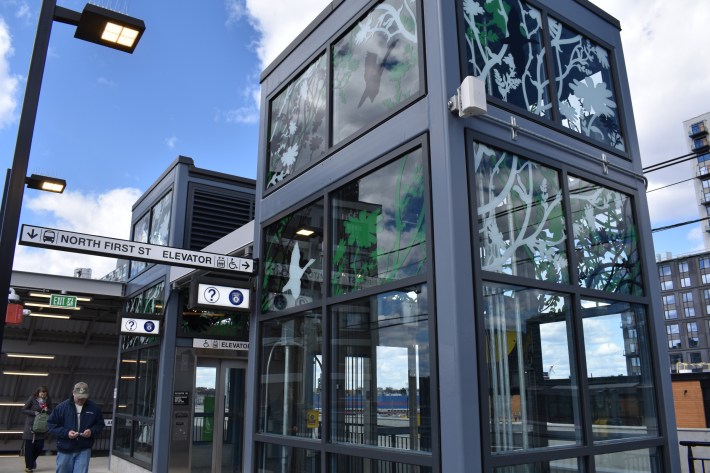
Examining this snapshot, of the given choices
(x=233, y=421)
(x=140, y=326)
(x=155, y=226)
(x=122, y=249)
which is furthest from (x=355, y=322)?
(x=155, y=226)

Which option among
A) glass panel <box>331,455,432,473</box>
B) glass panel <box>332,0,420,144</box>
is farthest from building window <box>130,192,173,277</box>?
glass panel <box>331,455,432,473</box>

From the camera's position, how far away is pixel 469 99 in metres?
4.95

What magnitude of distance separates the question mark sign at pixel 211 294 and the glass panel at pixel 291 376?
68cm

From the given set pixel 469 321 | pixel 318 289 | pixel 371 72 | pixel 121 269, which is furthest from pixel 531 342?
pixel 121 269

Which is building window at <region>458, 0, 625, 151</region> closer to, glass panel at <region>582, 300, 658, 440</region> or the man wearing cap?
glass panel at <region>582, 300, 658, 440</region>

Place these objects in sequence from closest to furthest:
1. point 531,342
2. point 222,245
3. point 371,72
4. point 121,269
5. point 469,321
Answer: point 469,321
point 531,342
point 371,72
point 222,245
point 121,269

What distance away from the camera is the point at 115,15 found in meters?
5.49

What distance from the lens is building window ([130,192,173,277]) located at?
1305cm

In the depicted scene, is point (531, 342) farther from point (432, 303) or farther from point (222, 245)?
point (222, 245)

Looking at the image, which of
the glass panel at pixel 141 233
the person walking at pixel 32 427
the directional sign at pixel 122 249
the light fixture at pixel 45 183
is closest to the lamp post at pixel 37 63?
the directional sign at pixel 122 249

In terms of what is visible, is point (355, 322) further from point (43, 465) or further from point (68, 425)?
point (43, 465)

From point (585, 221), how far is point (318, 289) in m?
2.81

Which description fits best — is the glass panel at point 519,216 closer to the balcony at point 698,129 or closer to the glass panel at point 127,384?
the glass panel at point 127,384

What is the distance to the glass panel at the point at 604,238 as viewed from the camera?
5.91m
